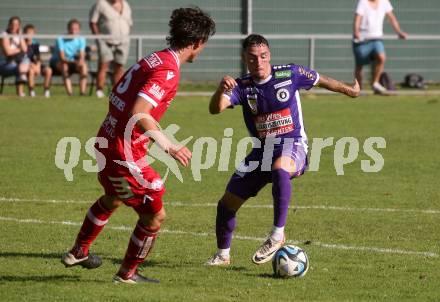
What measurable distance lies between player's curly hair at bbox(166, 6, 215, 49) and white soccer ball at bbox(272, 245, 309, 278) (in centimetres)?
173

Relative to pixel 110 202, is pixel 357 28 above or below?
below

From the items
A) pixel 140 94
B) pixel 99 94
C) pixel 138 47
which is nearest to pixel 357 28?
pixel 138 47

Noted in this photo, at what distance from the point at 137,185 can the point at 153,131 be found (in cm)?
64

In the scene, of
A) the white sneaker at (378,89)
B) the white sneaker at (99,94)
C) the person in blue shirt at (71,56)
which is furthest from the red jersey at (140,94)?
the white sneaker at (378,89)

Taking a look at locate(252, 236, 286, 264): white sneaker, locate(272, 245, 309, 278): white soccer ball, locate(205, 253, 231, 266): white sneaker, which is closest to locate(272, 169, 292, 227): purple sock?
locate(252, 236, 286, 264): white sneaker

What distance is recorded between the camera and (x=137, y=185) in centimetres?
746

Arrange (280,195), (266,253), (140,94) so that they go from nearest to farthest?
(140,94), (266,253), (280,195)

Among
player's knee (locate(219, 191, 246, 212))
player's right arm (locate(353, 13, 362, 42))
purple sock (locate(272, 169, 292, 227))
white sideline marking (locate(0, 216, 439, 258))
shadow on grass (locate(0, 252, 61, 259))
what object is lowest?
player's right arm (locate(353, 13, 362, 42))

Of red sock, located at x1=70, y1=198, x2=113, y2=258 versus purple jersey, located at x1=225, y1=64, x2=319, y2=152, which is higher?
purple jersey, located at x1=225, y1=64, x2=319, y2=152

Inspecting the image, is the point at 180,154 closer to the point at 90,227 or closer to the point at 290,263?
the point at 90,227

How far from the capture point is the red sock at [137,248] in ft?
24.9

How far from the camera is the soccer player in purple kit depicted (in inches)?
337

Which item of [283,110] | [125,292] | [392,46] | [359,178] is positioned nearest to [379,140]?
[359,178]

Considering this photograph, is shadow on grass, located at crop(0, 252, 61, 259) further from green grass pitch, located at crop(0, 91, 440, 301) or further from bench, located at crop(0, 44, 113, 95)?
bench, located at crop(0, 44, 113, 95)
